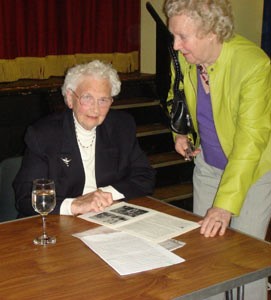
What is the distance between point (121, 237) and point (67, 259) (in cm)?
21

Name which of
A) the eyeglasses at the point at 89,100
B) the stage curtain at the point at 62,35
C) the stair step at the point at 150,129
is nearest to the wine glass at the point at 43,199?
the eyeglasses at the point at 89,100

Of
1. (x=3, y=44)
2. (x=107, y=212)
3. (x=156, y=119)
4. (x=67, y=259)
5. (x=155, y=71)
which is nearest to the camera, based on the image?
(x=67, y=259)

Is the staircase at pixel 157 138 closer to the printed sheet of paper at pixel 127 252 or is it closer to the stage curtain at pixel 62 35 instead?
the stage curtain at pixel 62 35

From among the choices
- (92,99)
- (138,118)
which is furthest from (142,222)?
(138,118)

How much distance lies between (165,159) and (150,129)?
304 millimetres

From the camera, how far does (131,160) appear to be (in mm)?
2398

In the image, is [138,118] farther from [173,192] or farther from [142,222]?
[142,222]

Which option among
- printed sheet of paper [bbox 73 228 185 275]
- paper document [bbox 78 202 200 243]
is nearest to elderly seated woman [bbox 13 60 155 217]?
paper document [bbox 78 202 200 243]

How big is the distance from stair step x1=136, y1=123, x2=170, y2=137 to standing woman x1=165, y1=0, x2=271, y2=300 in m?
2.38

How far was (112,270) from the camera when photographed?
1.51 metres

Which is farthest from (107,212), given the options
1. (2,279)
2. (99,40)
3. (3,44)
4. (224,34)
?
(99,40)

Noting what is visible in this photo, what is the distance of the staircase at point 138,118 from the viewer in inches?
169

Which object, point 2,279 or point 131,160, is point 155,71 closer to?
point 131,160

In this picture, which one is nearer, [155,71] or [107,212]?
[107,212]
